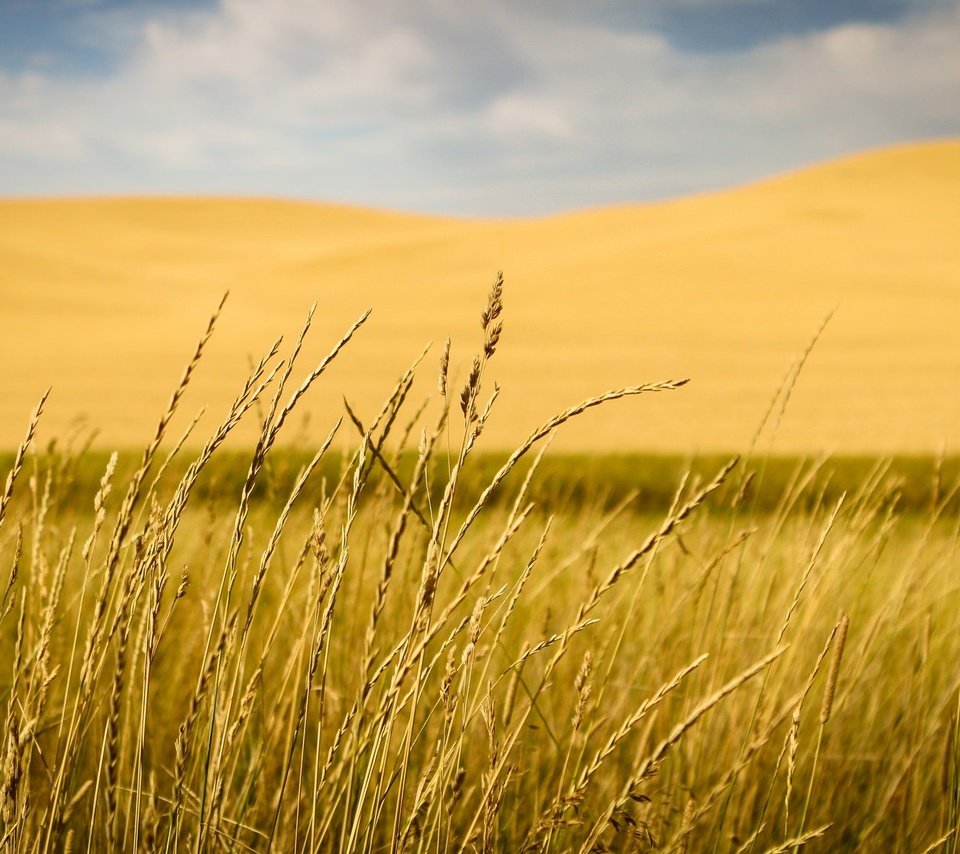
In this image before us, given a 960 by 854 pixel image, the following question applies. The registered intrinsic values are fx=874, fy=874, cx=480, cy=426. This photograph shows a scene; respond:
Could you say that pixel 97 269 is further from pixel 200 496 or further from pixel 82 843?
pixel 82 843

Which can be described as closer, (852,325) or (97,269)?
(852,325)

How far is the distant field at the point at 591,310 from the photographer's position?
Result: 9.23 m

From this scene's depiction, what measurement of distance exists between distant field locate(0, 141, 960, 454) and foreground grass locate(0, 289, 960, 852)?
40cm

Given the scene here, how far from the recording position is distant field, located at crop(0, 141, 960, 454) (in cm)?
923

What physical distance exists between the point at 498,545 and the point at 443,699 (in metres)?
0.25

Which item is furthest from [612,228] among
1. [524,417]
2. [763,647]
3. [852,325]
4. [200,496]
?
[763,647]

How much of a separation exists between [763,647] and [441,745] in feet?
3.93

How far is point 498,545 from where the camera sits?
83 cm

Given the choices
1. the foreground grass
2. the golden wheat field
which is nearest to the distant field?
the golden wheat field

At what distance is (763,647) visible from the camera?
194 cm

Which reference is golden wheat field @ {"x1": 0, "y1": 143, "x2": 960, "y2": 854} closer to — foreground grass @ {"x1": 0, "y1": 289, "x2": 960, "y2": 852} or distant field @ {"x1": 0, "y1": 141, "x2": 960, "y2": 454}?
foreground grass @ {"x1": 0, "y1": 289, "x2": 960, "y2": 852}

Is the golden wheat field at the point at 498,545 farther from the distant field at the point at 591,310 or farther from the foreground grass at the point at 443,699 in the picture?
the distant field at the point at 591,310

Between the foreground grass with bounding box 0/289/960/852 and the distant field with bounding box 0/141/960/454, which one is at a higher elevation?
the distant field with bounding box 0/141/960/454

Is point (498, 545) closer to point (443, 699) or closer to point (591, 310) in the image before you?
point (443, 699)
